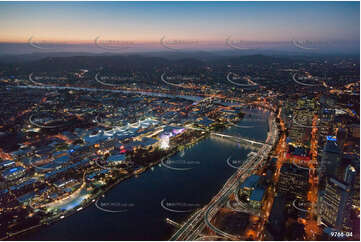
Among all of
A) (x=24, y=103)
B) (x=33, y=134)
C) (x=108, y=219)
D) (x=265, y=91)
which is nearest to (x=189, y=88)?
(x=265, y=91)

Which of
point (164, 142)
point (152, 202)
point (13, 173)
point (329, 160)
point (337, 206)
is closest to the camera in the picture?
point (337, 206)

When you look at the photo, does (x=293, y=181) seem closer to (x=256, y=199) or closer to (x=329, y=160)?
(x=329, y=160)

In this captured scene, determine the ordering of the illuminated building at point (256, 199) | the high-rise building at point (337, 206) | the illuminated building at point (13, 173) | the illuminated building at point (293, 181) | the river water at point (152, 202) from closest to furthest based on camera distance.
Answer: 1. the high-rise building at point (337, 206)
2. the river water at point (152, 202)
3. the illuminated building at point (256, 199)
4. the illuminated building at point (293, 181)
5. the illuminated building at point (13, 173)

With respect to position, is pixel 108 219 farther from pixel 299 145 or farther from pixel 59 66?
pixel 59 66

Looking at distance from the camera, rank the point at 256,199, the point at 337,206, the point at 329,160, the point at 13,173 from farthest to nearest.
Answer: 1. the point at 13,173
2. the point at 329,160
3. the point at 256,199
4. the point at 337,206

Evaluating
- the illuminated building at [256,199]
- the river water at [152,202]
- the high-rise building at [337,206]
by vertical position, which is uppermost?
the high-rise building at [337,206]

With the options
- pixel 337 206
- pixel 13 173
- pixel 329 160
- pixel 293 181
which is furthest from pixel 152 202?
pixel 329 160

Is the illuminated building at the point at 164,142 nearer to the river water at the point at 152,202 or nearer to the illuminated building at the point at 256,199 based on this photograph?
the river water at the point at 152,202

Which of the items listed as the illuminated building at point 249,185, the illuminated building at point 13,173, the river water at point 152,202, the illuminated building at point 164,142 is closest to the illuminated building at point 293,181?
the illuminated building at point 249,185

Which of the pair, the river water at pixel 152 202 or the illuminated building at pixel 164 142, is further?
the illuminated building at pixel 164 142

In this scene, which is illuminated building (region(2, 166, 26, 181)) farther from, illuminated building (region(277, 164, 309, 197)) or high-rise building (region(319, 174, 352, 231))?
high-rise building (region(319, 174, 352, 231))
